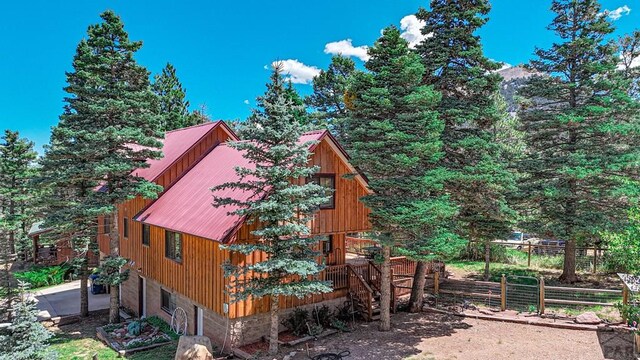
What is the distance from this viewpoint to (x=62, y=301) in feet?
68.0

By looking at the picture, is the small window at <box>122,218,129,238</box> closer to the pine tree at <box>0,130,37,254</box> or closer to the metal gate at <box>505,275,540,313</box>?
the pine tree at <box>0,130,37,254</box>

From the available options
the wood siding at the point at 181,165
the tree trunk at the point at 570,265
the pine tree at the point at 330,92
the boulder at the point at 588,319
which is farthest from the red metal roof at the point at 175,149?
the tree trunk at the point at 570,265

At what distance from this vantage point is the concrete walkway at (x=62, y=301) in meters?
18.5

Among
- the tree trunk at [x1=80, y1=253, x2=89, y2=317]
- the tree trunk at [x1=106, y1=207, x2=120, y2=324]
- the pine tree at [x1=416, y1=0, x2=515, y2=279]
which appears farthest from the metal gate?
the tree trunk at [x1=80, y1=253, x2=89, y2=317]

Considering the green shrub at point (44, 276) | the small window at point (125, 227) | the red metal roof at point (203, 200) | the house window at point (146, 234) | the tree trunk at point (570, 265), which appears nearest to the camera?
the red metal roof at point (203, 200)

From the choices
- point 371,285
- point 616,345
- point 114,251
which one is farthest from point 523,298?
point 114,251

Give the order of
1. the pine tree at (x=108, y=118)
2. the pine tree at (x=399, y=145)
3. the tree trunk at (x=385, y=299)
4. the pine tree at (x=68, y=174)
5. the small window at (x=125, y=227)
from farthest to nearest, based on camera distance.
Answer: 1. the small window at (x=125, y=227)
2. the pine tree at (x=108, y=118)
3. the pine tree at (x=68, y=174)
4. the tree trunk at (x=385, y=299)
5. the pine tree at (x=399, y=145)

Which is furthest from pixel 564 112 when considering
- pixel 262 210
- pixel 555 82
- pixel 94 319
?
pixel 94 319

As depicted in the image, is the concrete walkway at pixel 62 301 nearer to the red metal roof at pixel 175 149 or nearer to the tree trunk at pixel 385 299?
the red metal roof at pixel 175 149

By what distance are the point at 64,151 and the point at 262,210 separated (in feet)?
28.9

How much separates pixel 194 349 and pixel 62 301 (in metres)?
14.3

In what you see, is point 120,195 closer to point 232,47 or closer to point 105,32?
point 105,32

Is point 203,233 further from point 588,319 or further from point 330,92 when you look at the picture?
point 330,92

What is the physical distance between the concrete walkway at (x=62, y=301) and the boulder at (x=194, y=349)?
10.2 m
